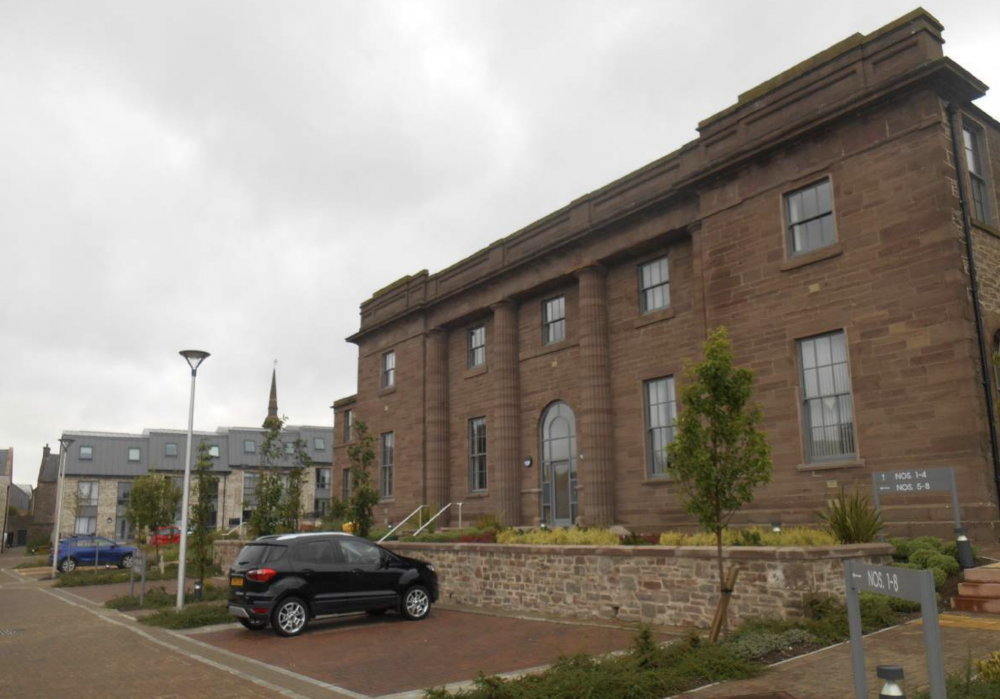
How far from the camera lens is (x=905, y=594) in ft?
15.6

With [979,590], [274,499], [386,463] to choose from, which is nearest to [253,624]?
[274,499]

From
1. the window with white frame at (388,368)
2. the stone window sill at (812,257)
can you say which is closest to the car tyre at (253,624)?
the stone window sill at (812,257)

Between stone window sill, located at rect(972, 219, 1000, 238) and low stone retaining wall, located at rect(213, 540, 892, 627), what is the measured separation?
7770mm

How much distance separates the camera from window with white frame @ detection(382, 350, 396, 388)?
34031 millimetres

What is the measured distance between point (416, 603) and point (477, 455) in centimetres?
1303

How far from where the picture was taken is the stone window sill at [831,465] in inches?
644

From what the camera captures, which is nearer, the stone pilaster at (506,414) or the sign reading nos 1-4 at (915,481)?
the sign reading nos 1-4 at (915,481)

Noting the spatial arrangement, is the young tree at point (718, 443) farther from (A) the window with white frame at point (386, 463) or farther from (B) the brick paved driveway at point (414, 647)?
(A) the window with white frame at point (386, 463)

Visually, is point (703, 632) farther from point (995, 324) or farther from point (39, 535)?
point (39, 535)

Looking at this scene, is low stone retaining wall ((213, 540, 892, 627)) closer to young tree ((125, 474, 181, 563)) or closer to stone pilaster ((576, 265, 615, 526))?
stone pilaster ((576, 265, 615, 526))

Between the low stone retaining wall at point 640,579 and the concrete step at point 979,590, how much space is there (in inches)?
45.9

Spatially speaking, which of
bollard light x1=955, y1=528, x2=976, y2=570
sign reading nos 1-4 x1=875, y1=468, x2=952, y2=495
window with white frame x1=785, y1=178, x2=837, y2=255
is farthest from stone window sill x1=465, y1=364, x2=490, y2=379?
bollard light x1=955, y1=528, x2=976, y2=570

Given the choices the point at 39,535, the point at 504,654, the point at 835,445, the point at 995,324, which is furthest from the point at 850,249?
the point at 39,535

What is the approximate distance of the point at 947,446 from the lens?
49.1 feet
